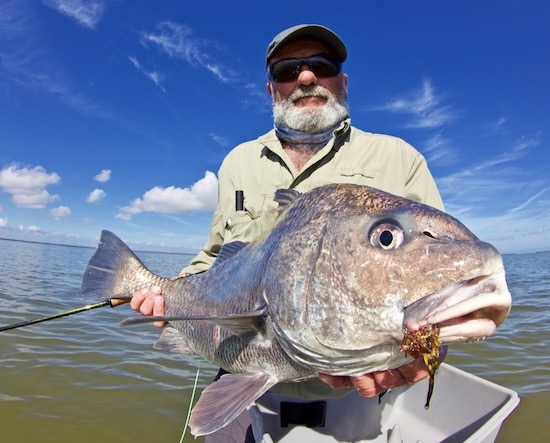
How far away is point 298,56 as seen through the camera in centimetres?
370

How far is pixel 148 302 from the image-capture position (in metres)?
3.11

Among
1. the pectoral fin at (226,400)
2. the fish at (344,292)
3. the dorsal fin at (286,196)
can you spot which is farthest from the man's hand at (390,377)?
the dorsal fin at (286,196)

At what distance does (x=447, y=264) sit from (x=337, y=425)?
2265 mm

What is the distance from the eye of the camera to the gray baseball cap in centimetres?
357

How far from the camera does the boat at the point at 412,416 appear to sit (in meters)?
2.98

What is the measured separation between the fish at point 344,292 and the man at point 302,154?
995 mm

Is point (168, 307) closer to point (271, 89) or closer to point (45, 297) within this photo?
point (271, 89)

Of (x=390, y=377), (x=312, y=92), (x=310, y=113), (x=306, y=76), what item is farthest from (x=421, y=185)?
(x=390, y=377)

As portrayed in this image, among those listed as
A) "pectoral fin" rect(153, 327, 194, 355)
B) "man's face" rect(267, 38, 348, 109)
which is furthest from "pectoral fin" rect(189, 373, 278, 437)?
"man's face" rect(267, 38, 348, 109)

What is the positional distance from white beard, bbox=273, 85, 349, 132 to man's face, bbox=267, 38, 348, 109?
0.12 feet

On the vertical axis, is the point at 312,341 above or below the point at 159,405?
above

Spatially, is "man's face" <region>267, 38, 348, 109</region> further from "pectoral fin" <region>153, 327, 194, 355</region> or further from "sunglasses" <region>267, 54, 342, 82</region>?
"pectoral fin" <region>153, 327, 194, 355</region>

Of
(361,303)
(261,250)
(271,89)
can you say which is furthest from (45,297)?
(361,303)

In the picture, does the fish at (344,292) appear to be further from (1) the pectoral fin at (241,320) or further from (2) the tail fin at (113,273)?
(2) the tail fin at (113,273)
